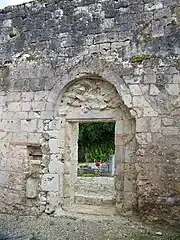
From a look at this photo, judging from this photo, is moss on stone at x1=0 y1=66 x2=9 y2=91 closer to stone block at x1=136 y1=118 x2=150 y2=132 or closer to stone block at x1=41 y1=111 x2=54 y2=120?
stone block at x1=41 y1=111 x2=54 y2=120

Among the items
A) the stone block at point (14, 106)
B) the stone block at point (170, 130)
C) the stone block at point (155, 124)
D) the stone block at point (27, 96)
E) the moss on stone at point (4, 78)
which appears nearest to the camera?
the stone block at point (170, 130)

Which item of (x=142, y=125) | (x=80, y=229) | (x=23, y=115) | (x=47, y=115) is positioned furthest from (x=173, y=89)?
(x=23, y=115)

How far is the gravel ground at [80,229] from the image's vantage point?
17.5 ft

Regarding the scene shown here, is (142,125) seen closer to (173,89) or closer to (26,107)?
(173,89)

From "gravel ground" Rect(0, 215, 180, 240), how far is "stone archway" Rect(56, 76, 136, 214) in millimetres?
475

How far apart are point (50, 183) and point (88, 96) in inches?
70.0

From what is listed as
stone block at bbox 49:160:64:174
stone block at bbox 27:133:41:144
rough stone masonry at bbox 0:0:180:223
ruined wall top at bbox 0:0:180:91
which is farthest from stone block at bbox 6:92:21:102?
stone block at bbox 49:160:64:174

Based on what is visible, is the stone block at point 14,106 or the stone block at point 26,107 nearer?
the stone block at point 26,107

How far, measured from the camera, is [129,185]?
6.25 m

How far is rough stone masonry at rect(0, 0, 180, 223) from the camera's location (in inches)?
231

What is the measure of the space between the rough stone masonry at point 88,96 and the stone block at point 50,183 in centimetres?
2

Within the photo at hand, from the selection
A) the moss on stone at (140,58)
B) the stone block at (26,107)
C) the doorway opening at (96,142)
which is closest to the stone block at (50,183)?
the stone block at (26,107)

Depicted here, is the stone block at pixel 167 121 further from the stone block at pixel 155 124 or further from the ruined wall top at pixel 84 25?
the ruined wall top at pixel 84 25

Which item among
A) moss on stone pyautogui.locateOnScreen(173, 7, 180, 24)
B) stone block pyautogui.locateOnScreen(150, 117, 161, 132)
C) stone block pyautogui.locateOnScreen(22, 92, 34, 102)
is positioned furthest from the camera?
stone block pyautogui.locateOnScreen(22, 92, 34, 102)
